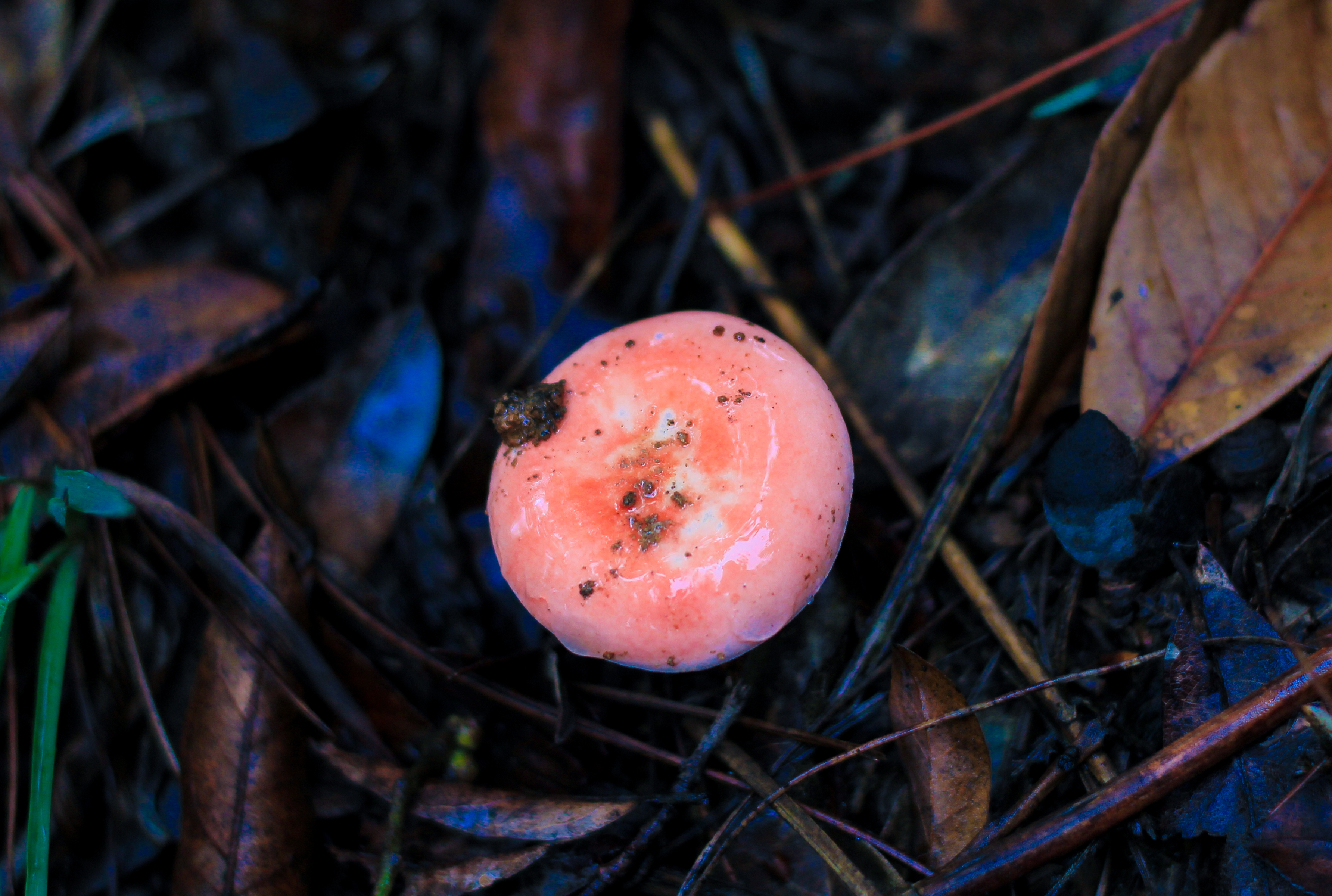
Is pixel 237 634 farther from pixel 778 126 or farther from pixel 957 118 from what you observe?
pixel 957 118

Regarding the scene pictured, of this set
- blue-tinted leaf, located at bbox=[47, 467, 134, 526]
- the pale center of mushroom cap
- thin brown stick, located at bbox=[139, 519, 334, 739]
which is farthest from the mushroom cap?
blue-tinted leaf, located at bbox=[47, 467, 134, 526]

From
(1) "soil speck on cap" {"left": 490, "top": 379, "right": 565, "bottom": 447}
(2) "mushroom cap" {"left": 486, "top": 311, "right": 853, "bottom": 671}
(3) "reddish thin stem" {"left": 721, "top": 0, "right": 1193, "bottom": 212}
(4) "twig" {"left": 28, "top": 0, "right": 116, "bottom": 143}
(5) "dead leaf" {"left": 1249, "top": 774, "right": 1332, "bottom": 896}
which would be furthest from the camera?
(4) "twig" {"left": 28, "top": 0, "right": 116, "bottom": 143}

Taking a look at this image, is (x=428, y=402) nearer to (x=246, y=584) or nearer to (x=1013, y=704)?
(x=246, y=584)

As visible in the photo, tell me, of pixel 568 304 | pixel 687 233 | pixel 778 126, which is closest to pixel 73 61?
pixel 568 304

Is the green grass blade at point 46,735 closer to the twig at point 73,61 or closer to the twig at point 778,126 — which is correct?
the twig at point 73,61

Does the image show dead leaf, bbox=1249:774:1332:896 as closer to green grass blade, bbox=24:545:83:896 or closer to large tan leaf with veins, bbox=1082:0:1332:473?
large tan leaf with veins, bbox=1082:0:1332:473
